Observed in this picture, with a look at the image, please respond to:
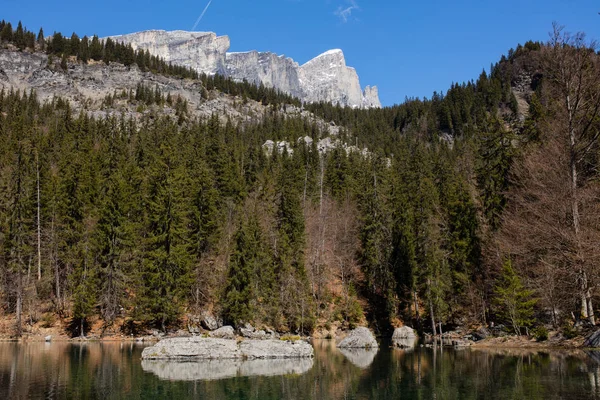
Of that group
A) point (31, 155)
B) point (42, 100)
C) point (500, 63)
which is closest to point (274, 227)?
point (31, 155)

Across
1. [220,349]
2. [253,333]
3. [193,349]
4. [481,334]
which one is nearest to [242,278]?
→ [253,333]

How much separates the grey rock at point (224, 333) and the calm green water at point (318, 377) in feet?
43.5

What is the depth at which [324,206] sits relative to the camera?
2926 inches

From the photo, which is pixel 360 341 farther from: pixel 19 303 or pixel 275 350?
pixel 19 303

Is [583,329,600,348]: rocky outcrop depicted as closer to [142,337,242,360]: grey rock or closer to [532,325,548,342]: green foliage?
[532,325,548,342]: green foliage

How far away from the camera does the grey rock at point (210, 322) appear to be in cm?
4843

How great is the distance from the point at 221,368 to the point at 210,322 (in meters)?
22.8

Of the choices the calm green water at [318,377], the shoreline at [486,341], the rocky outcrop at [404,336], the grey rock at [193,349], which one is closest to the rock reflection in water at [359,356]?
the calm green water at [318,377]

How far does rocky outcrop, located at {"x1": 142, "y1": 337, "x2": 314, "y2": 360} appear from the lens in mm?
30875

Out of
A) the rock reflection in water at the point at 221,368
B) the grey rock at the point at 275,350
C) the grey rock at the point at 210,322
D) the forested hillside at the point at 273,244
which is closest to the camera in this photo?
the rock reflection in water at the point at 221,368

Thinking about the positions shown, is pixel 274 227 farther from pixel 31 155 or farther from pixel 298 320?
pixel 31 155

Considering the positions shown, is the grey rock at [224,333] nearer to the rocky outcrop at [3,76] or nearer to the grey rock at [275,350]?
the grey rock at [275,350]

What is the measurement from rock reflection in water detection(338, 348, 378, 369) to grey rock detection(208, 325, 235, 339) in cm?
1125

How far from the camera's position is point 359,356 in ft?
110
